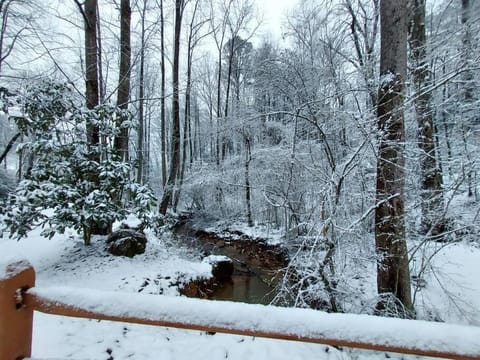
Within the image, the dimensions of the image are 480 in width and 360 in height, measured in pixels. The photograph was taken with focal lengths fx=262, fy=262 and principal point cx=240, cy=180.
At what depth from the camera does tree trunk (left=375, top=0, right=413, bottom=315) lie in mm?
2910

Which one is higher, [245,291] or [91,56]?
[91,56]

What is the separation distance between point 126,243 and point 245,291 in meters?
2.56

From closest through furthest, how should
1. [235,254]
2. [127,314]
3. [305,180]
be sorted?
[127,314], [305,180], [235,254]

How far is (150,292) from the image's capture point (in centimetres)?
381

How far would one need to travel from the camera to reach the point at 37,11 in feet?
14.3

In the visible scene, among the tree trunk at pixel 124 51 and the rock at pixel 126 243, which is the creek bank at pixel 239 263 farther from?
the tree trunk at pixel 124 51

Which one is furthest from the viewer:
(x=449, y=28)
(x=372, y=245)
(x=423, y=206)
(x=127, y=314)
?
(x=372, y=245)

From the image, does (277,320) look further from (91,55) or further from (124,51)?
(124,51)

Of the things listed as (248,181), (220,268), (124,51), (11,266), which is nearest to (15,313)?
(11,266)

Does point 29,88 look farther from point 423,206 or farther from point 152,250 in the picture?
point 423,206

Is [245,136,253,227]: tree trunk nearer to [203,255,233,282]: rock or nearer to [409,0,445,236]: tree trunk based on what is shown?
[203,255,233,282]: rock

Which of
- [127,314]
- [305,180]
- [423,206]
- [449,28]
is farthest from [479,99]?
[127,314]

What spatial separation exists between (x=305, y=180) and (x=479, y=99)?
10.5 feet

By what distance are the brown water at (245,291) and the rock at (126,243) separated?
1684 mm
